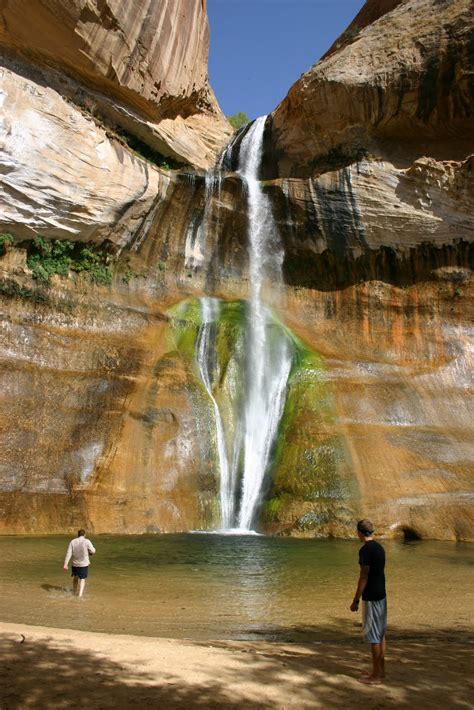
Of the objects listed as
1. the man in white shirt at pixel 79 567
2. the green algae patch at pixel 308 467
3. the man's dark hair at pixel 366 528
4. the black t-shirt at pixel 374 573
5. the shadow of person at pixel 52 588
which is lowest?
the shadow of person at pixel 52 588

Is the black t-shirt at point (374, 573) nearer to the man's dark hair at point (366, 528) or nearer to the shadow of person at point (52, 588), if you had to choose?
the man's dark hair at point (366, 528)

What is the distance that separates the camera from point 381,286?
23.7m

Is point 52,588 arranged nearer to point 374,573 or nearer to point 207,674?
point 207,674

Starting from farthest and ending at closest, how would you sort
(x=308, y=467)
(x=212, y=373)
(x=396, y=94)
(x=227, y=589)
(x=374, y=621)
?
1. (x=396, y=94)
2. (x=212, y=373)
3. (x=308, y=467)
4. (x=227, y=589)
5. (x=374, y=621)

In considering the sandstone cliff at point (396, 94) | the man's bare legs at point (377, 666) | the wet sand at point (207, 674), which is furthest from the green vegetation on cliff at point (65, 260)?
the man's bare legs at point (377, 666)

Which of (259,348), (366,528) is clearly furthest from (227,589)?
(259,348)

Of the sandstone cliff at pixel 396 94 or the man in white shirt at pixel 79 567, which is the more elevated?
the sandstone cliff at pixel 396 94

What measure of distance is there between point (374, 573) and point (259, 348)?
50.2ft

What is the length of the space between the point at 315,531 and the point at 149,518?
13.9ft

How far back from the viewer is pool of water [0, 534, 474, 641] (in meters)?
7.43

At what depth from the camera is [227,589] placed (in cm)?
926

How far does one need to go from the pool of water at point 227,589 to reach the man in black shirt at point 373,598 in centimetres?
189

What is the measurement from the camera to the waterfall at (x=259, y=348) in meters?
17.8

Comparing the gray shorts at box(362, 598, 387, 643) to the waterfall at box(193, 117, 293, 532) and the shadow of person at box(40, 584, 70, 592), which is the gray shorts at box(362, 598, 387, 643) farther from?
the waterfall at box(193, 117, 293, 532)
